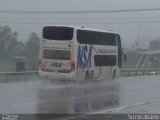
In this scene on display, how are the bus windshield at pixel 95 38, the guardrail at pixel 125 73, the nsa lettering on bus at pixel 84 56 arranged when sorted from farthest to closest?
the guardrail at pixel 125 73 < the bus windshield at pixel 95 38 < the nsa lettering on bus at pixel 84 56

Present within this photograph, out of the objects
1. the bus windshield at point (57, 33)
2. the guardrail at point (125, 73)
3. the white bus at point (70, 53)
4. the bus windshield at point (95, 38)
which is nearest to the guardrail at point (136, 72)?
the guardrail at point (125, 73)

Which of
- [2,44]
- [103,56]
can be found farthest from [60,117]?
[2,44]

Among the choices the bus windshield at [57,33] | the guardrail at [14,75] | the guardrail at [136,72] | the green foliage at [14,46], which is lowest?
the guardrail at [136,72]

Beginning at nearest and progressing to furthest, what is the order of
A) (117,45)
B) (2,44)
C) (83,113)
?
1. (83,113)
2. (117,45)
3. (2,44)

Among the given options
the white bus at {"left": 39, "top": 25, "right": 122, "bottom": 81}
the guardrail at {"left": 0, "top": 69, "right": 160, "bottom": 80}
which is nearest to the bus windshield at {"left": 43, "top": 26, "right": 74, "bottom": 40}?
the white bus at {"left": 39, "top": 25, "right": 122, "bottom": 81}

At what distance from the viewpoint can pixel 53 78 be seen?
30.3m

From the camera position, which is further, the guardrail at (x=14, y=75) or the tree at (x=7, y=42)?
the tree at (x=7, y=42)

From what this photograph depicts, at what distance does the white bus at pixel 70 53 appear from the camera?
29.7 meters

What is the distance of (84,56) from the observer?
30938mm

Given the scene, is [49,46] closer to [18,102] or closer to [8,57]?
[18,102]

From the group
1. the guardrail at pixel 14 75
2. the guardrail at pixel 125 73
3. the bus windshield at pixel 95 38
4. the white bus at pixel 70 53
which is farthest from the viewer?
the guardrail at pixel 125 73

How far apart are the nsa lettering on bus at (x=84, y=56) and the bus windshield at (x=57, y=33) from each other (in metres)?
1.01

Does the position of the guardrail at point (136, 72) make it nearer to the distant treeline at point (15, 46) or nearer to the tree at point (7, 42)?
the distant treeline at point (15, 46)

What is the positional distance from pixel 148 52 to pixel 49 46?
45141mm
